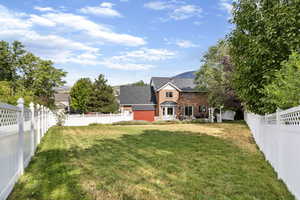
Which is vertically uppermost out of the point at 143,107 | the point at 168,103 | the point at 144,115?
the point at 168,103

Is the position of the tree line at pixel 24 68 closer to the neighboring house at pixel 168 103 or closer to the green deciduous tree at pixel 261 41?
the neighboring house at pixel 168 103

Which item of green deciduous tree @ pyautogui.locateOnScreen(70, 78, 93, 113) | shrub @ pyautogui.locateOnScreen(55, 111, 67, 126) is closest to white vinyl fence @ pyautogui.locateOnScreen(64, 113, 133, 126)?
shrub @ pyautogui.locateOnScreen(55, 111, 67, 126)

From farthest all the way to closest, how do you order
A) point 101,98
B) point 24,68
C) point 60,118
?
point 24,68
point 101,98
point 60,118

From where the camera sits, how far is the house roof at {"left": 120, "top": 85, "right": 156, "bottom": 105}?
35.5 m

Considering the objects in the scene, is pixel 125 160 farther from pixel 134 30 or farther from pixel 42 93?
pixel 42 93

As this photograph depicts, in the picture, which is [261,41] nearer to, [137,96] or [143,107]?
[143,107]

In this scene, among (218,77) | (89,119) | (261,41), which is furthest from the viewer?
(218,77)

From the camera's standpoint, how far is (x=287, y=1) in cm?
728

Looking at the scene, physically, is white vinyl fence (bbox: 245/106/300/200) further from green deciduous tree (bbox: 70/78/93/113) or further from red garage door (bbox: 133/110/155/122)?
green deciduous tree (bbox: 70/78/93/113)

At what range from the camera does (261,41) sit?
713 centimetres

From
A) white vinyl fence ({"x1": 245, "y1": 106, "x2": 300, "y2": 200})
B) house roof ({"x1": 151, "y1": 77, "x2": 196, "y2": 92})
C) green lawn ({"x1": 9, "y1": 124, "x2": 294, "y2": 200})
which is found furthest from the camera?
house roof ({"x1": 151, "y1": 77, "x2": 196, "y2": 92})

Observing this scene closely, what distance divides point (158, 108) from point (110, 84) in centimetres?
797

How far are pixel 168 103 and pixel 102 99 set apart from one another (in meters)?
9.76

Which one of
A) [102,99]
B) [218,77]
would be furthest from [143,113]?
[218,77]
